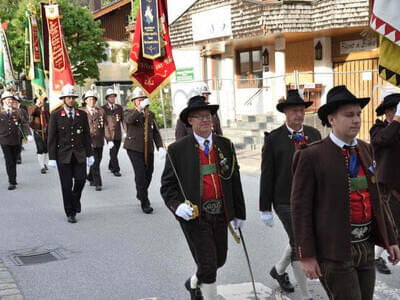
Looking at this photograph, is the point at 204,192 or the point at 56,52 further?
the point at 56,52

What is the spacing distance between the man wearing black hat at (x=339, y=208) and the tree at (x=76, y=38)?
110ft

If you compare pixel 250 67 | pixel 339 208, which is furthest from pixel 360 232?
pixel 250 67

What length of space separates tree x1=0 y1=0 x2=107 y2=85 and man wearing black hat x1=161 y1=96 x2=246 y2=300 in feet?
105

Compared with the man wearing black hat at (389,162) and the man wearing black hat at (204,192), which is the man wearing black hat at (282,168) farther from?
the man wearing black hat at (389,162)

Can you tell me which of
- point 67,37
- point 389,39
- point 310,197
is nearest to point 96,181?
point 389,39

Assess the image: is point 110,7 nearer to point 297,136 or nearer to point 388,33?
point 297,136

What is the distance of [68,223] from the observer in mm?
8367

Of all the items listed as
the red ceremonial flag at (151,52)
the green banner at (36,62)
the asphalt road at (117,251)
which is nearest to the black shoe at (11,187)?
the asphalt road at (117,251)

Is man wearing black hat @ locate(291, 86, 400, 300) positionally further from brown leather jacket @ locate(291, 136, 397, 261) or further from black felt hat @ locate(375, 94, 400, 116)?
black felt hat @ locate(375, 94, 400, 116)

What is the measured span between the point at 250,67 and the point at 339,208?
17.4 metres

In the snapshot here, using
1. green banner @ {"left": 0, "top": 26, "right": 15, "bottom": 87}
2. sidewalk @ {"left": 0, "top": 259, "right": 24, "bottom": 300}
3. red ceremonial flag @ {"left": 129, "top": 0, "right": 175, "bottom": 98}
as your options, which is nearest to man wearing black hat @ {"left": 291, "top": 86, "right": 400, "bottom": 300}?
sidewalk @ {"left": 0, "top": 259, "right": 24, "bottom": 300}

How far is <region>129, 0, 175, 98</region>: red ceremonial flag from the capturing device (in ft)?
29.8

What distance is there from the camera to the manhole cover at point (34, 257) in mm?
6367

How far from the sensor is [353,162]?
3383 mm
